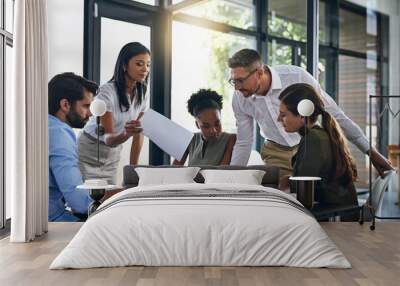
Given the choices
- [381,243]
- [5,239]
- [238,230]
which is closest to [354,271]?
[238,230]

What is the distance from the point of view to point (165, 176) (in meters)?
6.58

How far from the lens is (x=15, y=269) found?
427 centimetres

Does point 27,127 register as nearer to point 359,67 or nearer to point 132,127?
point 132,127

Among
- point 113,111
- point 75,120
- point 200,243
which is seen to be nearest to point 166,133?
point 113,111

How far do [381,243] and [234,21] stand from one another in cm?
330

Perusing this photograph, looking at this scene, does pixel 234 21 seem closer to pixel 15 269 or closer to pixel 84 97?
pixel 84 97

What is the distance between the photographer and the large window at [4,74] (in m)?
6.13

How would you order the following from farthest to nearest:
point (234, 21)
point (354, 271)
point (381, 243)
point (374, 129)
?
point (234, 21) < point (374, 129) < point (381, 243) < point (354, 271)


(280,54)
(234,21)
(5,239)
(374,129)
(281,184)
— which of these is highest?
Answer: (234,21)

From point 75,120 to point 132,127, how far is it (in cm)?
71

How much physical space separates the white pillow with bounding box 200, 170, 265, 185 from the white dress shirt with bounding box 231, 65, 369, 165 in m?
0.47

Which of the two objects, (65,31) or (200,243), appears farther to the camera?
(65,31)

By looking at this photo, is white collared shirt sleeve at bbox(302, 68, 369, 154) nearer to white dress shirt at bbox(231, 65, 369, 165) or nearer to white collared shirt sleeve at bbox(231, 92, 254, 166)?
white dress shirt at bbox(231, 65, 369, 165)

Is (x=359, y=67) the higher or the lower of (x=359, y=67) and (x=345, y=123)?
the higher
